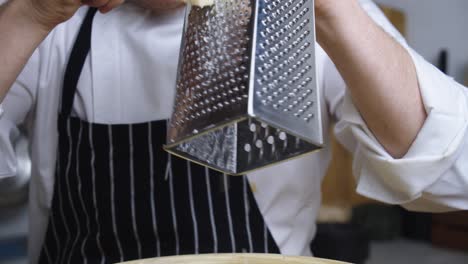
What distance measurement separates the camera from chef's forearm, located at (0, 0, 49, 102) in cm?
65

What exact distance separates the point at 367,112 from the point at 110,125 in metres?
0.43

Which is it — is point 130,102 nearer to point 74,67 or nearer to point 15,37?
point 74,67

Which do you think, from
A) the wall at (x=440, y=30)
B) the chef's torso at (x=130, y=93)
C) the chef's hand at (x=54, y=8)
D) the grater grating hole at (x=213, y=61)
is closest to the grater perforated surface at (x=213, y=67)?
the grater grating hole at (x=213, y=61)

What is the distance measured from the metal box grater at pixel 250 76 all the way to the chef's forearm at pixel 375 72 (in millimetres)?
118

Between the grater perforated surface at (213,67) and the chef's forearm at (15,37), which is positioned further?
the chef's forearm at (15,37)

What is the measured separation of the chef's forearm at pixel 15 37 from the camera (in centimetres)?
65

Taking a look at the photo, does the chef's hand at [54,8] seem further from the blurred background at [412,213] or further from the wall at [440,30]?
the wall at [440,30]

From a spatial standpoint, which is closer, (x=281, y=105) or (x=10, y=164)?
(x=281, y=105)

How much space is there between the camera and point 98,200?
0.86 meters

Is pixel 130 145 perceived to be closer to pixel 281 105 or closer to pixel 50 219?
pixel 50 219

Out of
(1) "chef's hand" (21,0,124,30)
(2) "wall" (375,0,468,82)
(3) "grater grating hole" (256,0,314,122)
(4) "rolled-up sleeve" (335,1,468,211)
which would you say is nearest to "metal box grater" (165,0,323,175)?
(3) "grater grating hole" (256,0,314,122)

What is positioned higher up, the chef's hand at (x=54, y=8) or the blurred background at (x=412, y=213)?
the chef's hand at (x=54, y=8)

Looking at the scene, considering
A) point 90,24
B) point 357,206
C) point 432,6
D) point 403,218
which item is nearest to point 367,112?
point 90,24

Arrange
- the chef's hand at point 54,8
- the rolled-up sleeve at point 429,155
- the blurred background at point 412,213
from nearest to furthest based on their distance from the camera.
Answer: the chef's hand at point 54,8 < the rolled-up sleeve at point 429,155 < the blurred background at point 412,213
